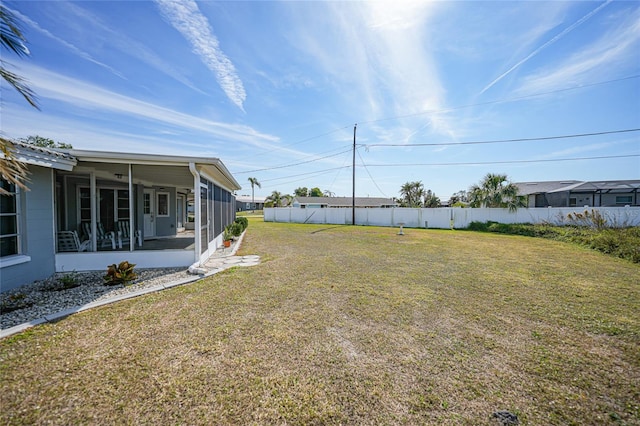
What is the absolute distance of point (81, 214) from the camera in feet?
27.7

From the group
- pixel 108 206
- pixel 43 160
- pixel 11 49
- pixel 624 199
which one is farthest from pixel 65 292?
pixel 624 199

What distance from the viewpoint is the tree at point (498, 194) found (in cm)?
1938

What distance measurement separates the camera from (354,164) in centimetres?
2511

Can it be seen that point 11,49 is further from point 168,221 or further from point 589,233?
point 589,233

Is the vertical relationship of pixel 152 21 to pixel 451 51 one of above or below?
below

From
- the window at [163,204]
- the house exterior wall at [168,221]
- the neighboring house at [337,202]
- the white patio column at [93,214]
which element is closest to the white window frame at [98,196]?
the white patio column at [93,214]

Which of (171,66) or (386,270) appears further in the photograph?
(171,66)

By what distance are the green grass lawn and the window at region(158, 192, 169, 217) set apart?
8495 mm

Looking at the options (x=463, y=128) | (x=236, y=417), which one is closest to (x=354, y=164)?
(x=463, y=128)

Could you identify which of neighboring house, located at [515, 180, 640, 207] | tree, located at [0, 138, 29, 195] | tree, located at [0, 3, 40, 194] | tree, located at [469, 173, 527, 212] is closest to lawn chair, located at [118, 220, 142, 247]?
tree, located at [0, 138, 29, 195]

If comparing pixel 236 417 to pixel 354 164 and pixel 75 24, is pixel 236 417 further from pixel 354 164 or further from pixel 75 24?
pixel 354 164

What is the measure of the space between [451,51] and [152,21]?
1075cm

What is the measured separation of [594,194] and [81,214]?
37.8 meters

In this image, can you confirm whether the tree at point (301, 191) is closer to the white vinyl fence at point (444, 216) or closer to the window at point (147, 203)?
the white vinyl fence at point (444, 216)
